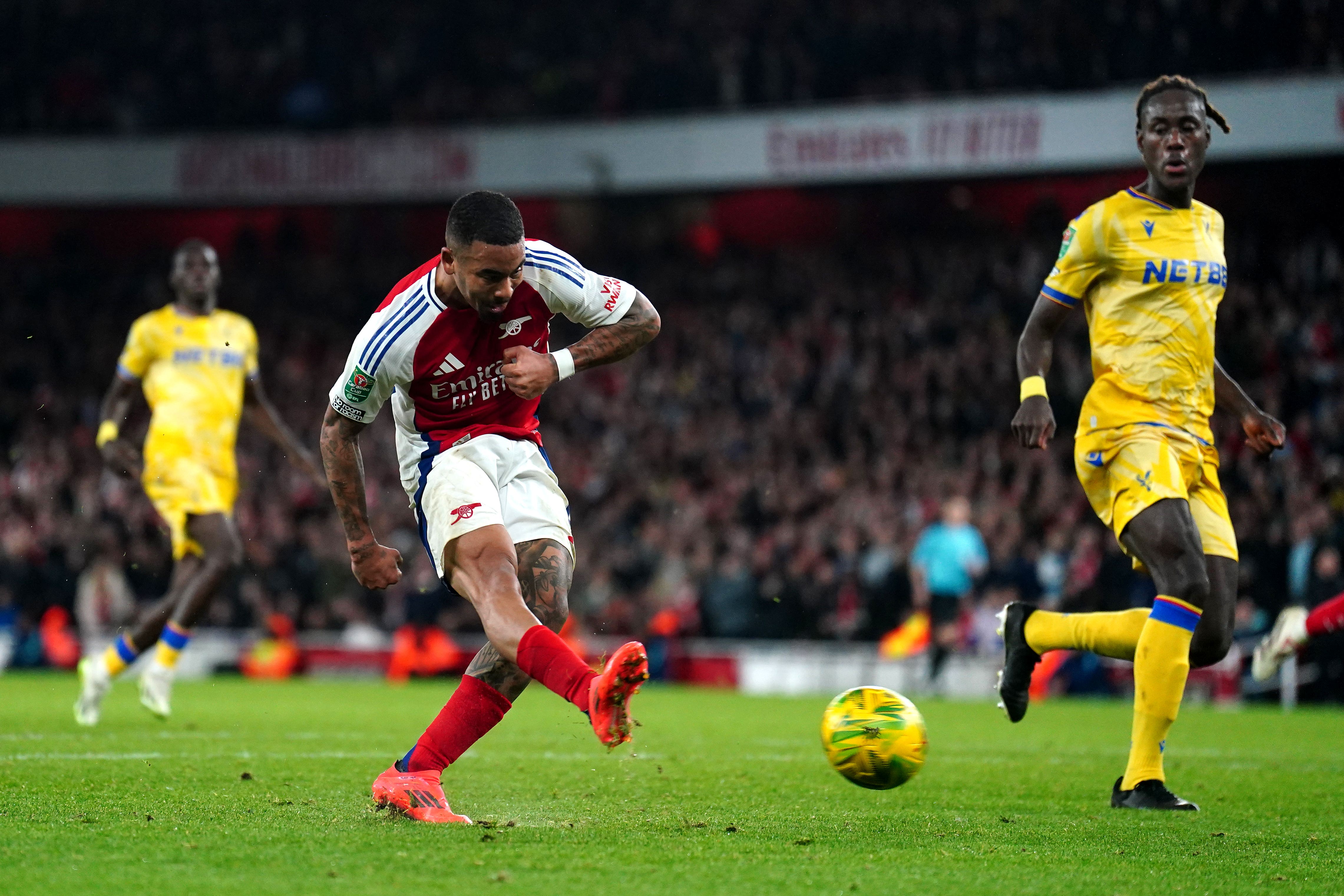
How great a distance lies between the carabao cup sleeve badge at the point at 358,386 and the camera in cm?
518

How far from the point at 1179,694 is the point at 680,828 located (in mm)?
2069

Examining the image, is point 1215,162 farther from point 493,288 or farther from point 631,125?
point 493,288

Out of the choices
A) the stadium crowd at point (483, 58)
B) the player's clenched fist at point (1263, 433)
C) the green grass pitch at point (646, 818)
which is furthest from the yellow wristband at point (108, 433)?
the stadium crowd at point (483, 58)

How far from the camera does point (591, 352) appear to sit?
525cm

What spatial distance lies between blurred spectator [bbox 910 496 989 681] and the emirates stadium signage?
7.98 metres

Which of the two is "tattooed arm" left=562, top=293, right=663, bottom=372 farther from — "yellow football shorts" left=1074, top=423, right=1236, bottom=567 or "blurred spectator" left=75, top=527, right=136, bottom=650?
"blurred spectator" left=75, top=527, right=136, bottom=650

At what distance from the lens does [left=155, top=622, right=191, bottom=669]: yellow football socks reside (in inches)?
378

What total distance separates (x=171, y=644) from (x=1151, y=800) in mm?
6132

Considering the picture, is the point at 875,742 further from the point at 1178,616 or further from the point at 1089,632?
the point at 1089,632

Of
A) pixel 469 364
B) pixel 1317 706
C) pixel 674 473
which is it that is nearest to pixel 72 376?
pixel 674 473

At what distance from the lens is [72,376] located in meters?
25.9

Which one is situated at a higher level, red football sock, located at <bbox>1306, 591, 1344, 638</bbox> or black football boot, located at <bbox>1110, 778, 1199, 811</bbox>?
red football sock, located at <bbox>1306, 591, 1344, 638</bbox>

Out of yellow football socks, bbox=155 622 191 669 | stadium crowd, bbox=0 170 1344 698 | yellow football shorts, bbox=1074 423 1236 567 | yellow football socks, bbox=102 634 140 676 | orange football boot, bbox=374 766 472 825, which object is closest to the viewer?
orange football boot, bbox=374 766 472 825

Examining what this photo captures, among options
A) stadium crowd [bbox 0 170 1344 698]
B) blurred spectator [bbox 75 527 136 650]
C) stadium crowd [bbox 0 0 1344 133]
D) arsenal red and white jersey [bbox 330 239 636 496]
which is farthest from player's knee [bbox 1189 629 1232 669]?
stadium crowd [bbox 0 0 1344 133]
